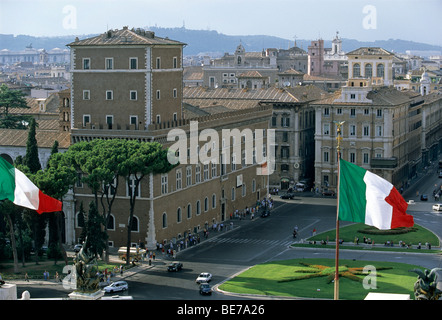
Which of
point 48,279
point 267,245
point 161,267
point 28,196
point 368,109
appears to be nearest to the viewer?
point 28,196

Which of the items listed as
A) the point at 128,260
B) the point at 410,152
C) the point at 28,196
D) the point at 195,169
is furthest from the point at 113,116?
the point at 410,152

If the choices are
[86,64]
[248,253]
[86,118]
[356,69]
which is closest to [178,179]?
[86,118]

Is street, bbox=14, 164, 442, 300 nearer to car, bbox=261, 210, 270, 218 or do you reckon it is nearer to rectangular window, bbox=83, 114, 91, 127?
car, bbox=261, 210, 270, 218

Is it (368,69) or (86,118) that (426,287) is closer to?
(86,118)

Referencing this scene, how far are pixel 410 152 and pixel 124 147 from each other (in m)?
57.8

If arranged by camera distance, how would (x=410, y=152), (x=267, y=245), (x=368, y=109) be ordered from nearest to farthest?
(x=267, y=245), (x=368, y=109), (x=410, y=152)

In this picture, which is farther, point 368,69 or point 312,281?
point 368,69

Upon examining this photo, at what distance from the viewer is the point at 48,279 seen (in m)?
59.4

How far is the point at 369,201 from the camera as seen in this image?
102 feet

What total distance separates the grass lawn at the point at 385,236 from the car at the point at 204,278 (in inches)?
679

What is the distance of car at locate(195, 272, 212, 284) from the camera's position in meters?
58.3

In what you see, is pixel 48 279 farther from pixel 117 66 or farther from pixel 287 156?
pixel 287 156

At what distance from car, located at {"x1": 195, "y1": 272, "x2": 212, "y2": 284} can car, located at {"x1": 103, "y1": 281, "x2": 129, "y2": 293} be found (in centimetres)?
481

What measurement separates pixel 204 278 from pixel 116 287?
236 inches
